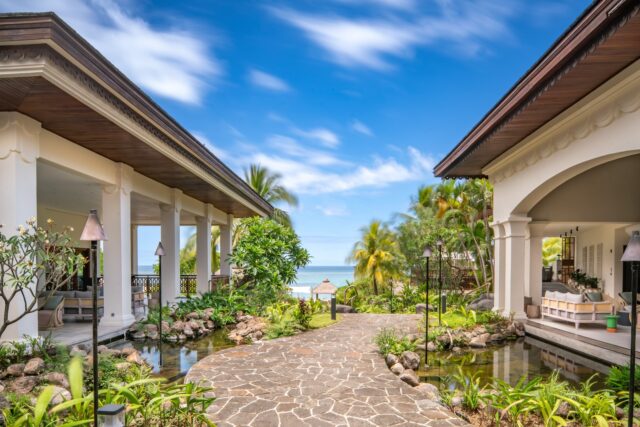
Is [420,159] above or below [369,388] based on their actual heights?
above

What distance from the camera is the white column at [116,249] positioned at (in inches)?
396

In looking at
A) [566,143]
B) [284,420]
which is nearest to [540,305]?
[566,143]

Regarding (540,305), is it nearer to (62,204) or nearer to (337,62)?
(337,62)

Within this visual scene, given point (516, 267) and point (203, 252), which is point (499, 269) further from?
point (203, 252)

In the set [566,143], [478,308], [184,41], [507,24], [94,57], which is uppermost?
[507,24]

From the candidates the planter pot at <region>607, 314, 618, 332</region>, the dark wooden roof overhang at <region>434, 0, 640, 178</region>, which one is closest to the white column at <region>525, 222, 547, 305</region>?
the planter pot at <region>607, 314, 618, 332</region>

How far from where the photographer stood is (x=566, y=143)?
28.7ft

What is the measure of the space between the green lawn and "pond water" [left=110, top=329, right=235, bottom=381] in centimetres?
249

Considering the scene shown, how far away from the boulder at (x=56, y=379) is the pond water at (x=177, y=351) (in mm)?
1708

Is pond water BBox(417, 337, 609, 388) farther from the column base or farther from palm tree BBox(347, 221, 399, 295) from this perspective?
palm tree BBox(347, 221, 399, 295)

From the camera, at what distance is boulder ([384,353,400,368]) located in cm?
816

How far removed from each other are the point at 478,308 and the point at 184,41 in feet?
39.0

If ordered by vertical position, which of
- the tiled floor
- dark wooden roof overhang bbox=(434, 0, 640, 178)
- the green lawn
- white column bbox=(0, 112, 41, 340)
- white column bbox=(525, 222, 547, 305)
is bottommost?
the green lawn

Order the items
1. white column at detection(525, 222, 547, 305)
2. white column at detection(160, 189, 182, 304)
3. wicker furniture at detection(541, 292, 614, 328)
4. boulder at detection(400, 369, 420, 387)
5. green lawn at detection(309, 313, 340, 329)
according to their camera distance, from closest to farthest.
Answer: boulder at detection(400, 369, 420, 387), wicker furniture at detection(541, 292, 614, 328), green lawn at detection(309, 313, 340, 329), white column at detection(525, 222, 547, 305), white column at detection(160, 189, 182, 304)
